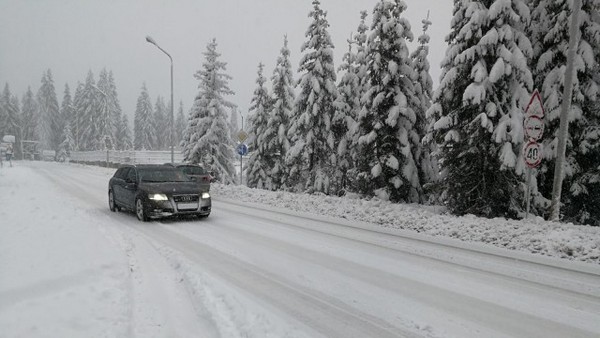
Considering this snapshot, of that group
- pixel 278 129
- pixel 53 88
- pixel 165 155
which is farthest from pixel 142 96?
pixel 278 129

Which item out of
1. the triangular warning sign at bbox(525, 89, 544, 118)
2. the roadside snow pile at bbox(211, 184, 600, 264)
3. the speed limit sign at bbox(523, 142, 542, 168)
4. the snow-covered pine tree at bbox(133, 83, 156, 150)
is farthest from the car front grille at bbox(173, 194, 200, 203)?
the snow-covered pine tree at bbox(133, 83, 156, 150)

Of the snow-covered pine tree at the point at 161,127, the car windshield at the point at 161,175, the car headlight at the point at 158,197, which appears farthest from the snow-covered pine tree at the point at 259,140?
the snow-covered pine tree at the point at 161,127

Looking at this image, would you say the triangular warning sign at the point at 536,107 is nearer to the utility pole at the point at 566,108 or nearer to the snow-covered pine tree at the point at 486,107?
the utility pole at the point at 566,108

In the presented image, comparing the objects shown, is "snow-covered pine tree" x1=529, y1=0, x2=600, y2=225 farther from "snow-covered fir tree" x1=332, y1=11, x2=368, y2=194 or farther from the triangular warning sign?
"snow-covered fir tree" x1=332, y1=11, x2=368, y2=194

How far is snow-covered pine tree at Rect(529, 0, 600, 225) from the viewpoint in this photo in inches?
579

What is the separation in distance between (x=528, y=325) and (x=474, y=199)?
9766 mm

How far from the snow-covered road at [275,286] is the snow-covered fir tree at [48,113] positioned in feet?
300

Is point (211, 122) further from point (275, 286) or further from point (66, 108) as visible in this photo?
point (66, 108)

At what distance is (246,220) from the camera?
13.2 m

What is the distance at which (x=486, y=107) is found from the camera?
13844 mm

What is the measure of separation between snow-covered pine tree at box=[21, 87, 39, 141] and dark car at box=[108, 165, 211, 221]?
9441 centimetres

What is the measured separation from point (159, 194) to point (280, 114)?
1859 cm

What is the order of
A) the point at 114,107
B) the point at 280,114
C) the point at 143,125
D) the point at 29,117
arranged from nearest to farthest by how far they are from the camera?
the point at 280,114 < the point at 114,107 < the point at 143,125 < the point at 29,117

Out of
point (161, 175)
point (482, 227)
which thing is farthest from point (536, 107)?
point (161, 175)
